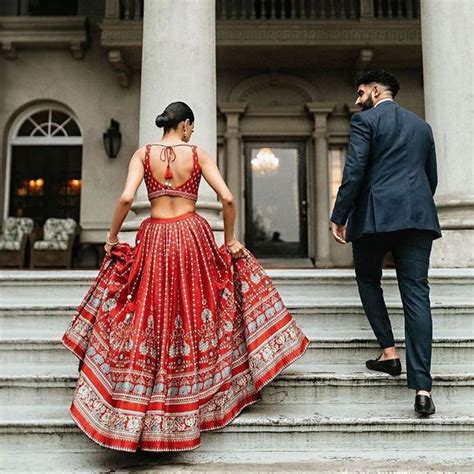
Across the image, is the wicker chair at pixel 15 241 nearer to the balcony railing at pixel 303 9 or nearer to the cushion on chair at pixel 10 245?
the cushion on chair at pixel 10 245

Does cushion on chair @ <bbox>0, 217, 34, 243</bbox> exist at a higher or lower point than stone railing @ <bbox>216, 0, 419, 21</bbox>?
lower

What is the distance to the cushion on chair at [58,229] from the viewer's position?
9.96 meters

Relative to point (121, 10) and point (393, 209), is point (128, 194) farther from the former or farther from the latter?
point (121, 10)

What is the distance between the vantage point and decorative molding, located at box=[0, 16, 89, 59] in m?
10.7

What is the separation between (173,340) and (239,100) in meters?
8.59

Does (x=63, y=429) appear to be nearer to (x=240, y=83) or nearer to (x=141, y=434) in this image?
(x=141, y=434)

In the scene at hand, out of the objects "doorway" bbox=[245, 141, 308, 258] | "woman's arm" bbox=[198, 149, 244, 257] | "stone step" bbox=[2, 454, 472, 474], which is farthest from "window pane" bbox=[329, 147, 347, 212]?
"stone step" bbox=[2, 454, 472, 474]

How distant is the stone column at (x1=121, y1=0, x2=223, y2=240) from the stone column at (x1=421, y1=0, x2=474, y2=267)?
2.22 m

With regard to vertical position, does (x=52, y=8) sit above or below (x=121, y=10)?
above

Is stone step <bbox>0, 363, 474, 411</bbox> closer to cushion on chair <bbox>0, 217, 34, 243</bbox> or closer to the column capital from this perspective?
cushion on chair <bbox>0, 217, 34, 243</bbox>

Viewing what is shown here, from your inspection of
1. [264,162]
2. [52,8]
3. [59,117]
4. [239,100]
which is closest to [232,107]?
[239,100]

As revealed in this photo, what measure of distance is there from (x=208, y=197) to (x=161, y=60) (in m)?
1.37

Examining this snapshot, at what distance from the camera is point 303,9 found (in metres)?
10.1

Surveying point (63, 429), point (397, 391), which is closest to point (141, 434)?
point (63, 429)
